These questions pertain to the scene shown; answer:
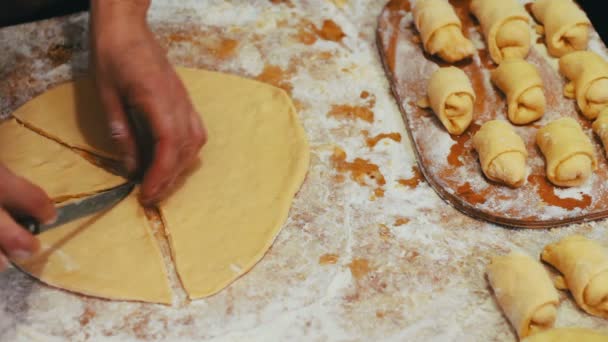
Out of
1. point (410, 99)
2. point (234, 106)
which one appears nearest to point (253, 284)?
point (234, 106)

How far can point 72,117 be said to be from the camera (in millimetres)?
1896

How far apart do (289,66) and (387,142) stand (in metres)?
0.47

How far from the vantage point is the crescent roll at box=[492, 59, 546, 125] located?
1.89 m

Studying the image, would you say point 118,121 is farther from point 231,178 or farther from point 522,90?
point 522,90

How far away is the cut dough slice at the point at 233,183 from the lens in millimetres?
1622

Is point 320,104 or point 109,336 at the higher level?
point 320,104

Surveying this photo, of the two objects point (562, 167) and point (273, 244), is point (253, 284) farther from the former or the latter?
point (562, 167)

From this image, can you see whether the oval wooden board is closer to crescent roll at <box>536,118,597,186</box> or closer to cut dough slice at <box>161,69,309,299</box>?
crescent roll at <box>536,118,597,186</box>

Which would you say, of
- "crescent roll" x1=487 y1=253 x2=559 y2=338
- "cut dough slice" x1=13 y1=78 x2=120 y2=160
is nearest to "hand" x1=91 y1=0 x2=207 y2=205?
"cut dough slice" x1=13 y1=78 x2=120 y2=160

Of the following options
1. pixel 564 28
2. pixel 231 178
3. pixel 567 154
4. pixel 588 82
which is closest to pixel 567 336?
pixel 567 154

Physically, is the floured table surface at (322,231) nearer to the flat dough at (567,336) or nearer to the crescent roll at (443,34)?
the flat dough at (567,336)

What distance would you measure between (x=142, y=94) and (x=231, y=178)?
41 cm

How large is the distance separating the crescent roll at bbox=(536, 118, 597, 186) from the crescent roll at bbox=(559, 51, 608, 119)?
16 cm

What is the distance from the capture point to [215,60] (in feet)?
6.95
